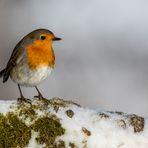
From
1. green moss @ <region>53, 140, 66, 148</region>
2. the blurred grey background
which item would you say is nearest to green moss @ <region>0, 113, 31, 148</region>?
green moss @ <region>53, 140, 66, 148</region>

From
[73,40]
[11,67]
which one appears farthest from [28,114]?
[73,40]

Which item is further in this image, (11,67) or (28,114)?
(11,67)

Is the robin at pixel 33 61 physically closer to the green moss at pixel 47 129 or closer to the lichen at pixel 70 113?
the lichen at pixel 70 113

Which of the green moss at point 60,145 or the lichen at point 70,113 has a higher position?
the lichen at point 70,113

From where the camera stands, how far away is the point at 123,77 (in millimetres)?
12602

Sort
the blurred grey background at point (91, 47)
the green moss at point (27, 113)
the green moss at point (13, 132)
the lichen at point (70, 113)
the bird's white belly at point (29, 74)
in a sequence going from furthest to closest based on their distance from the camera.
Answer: the blurred grey background at point (91, 47), the bird's white belly at point (29, 74), the lichen at point (70, 113), the green moss at point (27, 113), the green moss at point (13, 132)

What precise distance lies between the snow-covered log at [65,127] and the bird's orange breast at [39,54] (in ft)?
2.88

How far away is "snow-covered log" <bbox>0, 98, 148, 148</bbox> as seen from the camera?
189 inches

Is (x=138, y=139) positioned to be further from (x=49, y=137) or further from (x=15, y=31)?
(x=15, y=31)

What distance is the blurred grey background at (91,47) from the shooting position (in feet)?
39.1

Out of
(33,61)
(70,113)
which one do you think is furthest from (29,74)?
(70,113)

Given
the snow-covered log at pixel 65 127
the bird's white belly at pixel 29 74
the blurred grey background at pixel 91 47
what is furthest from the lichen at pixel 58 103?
the blurred grey background at pixel 91 47

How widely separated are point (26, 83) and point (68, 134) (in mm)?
A: 1324

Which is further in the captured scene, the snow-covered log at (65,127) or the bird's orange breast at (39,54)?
the bird's orange breast at (39,54)
